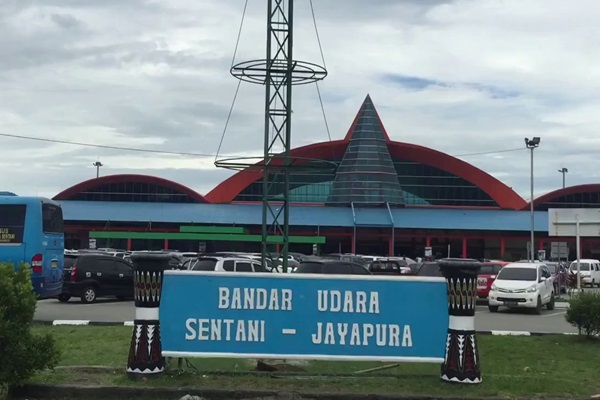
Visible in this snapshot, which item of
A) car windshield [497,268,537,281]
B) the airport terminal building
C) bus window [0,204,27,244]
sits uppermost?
the airport terminal building

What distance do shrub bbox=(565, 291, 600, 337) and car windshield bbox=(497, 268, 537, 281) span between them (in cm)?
966

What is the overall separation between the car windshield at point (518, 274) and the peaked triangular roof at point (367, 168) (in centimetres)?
4780

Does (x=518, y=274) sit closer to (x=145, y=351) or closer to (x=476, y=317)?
(x=476, y=317)

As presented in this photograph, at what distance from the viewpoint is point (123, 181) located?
72125 millimetres

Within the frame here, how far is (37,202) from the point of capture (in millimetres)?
17703

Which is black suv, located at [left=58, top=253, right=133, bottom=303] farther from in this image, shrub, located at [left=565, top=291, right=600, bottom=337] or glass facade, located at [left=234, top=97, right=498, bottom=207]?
glass facade, located at [left=234, top=97, right=498, bottom=207]

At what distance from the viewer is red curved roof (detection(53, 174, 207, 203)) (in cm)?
7012

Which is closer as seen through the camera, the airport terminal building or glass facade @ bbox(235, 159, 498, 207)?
the airport terminal building

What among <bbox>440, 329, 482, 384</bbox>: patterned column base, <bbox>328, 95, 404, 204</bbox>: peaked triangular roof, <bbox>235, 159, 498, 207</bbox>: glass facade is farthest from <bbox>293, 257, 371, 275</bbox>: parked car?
<bbox>235, 159, 498, 207</bbox>: glass facade

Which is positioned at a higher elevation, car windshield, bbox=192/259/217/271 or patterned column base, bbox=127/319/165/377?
car windshield, bbox=192/259/217/271

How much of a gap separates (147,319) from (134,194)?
6618 centimetres

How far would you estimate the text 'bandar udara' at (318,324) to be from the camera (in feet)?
27.5

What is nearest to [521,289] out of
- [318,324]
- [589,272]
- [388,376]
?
[388,376]

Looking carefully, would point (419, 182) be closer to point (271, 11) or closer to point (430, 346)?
point (271, 11)
